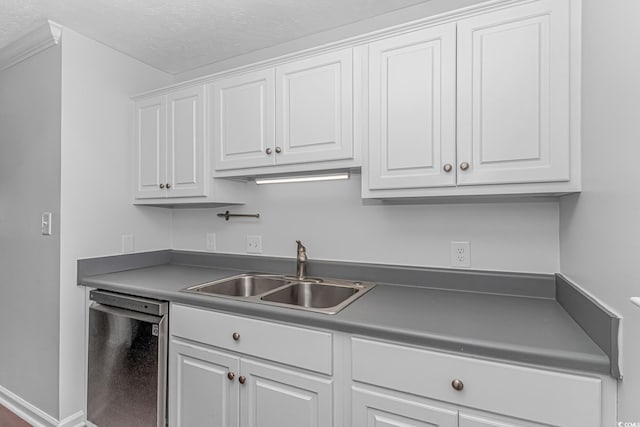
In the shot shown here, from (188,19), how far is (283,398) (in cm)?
200

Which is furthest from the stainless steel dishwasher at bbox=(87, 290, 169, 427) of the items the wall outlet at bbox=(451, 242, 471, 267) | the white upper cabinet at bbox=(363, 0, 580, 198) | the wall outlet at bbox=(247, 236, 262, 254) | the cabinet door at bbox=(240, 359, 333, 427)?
the wall outlet at bbox=(451, 242, 471, 267)

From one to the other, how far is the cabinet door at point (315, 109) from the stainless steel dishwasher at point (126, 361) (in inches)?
41.3

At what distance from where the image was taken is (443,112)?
1334 mm

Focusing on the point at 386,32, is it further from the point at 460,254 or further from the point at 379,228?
the point at 460,254

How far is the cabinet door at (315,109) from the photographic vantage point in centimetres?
152

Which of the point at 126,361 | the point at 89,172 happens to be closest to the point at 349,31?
the point at 89,172

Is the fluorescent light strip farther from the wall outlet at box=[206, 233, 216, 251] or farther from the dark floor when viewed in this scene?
the dark floor

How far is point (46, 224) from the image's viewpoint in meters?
1.92

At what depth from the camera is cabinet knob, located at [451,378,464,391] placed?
1018 millimetres

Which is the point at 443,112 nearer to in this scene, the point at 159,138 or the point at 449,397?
the point at 449,397

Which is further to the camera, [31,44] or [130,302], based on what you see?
[31,44]

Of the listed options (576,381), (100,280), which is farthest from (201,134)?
(576,381)

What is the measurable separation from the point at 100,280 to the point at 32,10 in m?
1.49

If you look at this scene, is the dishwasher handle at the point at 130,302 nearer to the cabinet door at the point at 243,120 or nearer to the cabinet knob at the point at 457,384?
the cabinet door at the point at 243,120
